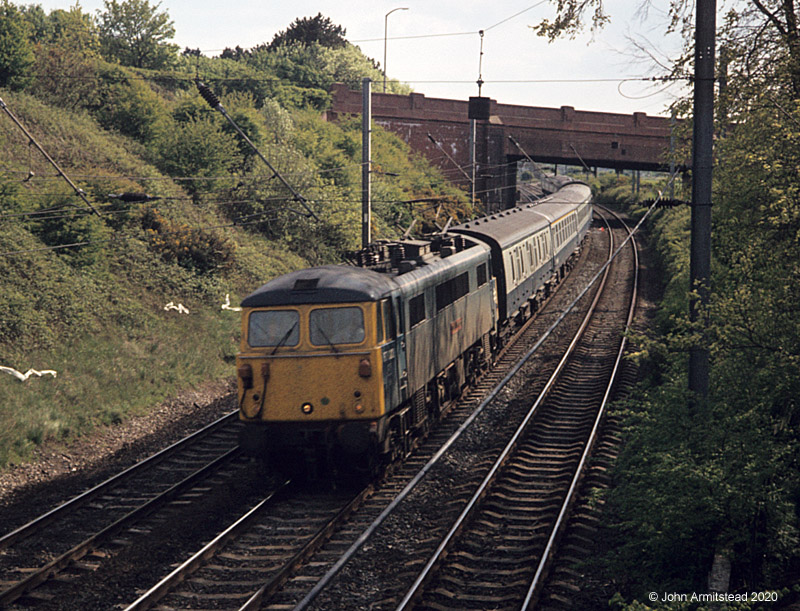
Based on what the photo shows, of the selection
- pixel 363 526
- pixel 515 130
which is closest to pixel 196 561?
pixel 363 526

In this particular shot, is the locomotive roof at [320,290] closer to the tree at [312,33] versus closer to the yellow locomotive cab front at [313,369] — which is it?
the yellow locomotive cab front at [313,369]

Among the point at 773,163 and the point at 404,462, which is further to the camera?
the point at 404,462

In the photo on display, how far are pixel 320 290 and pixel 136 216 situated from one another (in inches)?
643

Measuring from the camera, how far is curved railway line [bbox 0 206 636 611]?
8.90 m

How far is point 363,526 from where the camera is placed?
35.8 ft

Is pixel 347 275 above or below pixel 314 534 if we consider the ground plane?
above

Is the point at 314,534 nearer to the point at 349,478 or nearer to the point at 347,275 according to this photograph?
the point at 349,478

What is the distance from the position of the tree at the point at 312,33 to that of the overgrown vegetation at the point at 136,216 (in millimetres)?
26553

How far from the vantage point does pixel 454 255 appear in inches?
665

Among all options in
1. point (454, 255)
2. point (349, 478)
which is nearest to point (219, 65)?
point (454, 255)

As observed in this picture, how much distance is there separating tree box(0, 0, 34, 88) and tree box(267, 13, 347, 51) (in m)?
47.8

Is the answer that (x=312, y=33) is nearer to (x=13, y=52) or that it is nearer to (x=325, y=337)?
(x=13, y=52)

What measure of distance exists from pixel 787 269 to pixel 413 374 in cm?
602

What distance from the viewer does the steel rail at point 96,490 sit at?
10555 mm
